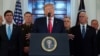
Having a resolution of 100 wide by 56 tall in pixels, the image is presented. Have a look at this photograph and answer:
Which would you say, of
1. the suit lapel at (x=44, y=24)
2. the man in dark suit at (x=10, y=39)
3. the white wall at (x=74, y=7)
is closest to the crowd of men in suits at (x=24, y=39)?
the man in dark suit at (x=10, y=39)

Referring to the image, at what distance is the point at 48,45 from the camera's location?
12.4ft

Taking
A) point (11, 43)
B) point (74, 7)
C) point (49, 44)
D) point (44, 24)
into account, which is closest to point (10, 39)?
point (11, 43)

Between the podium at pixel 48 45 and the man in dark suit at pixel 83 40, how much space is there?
53.2 inches

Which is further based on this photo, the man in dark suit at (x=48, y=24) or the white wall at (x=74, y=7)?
the white wall at (x=74, y=7)

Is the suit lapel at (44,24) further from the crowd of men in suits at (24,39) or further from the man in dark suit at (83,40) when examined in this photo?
the man in dark suit at (83,40)

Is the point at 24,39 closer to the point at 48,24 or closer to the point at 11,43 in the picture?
the point at 11,43

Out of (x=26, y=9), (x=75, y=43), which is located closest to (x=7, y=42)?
(x=75, y=43)

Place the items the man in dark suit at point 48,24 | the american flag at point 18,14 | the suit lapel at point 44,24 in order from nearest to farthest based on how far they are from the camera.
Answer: the man in dark suit at point 48,24 → the suit lapel at point 44,24 → the american flag at point 18,14

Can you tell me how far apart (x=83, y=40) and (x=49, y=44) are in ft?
5.03

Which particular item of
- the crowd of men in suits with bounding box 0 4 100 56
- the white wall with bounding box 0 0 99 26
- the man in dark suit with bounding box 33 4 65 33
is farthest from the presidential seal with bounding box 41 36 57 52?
the white wall with bounding box 0 0 99 26

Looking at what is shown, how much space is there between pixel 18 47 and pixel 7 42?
10.3 inches

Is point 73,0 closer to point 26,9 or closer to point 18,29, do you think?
point 26,9

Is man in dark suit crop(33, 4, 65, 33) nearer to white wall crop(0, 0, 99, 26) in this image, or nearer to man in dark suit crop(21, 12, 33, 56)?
man in dark suit crop(21, 12, 33, 56)

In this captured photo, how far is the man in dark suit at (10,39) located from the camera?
5004mm
